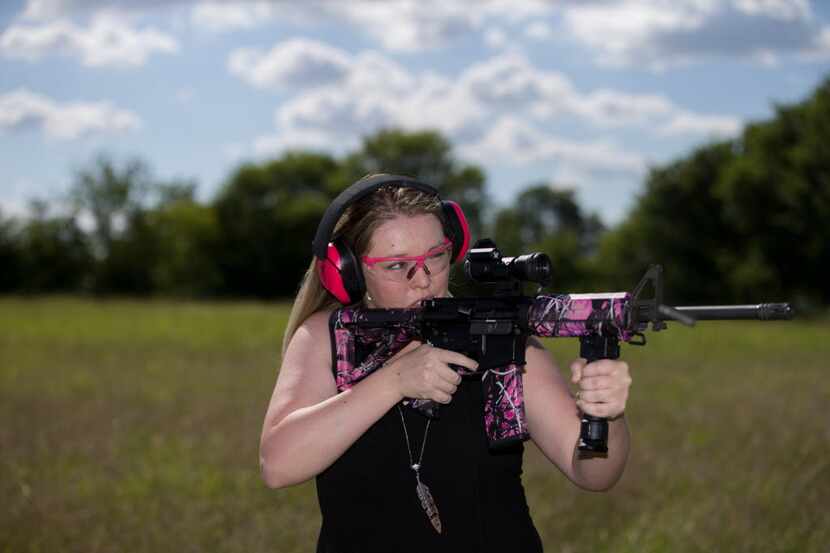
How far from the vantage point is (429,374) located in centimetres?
329

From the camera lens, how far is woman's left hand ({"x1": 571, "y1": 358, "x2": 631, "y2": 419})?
315 cm

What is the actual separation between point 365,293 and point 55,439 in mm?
9012

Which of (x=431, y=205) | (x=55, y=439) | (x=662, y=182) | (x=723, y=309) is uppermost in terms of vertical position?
(x=662, y=182)

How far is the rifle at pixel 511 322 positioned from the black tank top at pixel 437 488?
10cm

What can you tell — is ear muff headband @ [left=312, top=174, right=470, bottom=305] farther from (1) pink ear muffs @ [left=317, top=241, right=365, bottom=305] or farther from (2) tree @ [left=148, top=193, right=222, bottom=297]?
(2) tree @ [left=148, top=193, right=222, bottom=297]

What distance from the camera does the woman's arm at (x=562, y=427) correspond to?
3.37 metres

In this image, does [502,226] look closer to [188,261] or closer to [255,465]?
[188,261]

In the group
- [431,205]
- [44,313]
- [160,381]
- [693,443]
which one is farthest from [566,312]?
[44,313]

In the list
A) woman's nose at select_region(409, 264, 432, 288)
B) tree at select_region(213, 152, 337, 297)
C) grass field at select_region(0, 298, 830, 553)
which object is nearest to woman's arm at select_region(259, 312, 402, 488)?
woman's nose at select_region(409, 264, 432, 288)

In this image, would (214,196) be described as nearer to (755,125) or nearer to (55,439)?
(755,125)

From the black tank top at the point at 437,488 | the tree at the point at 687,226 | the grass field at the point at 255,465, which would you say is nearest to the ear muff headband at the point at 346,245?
the black tank top at the point at 437,488

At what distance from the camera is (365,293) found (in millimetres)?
3795

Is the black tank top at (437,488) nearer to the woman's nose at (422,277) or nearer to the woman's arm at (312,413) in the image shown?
the woman's arm at (312,413)

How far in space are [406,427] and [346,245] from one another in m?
0.68
